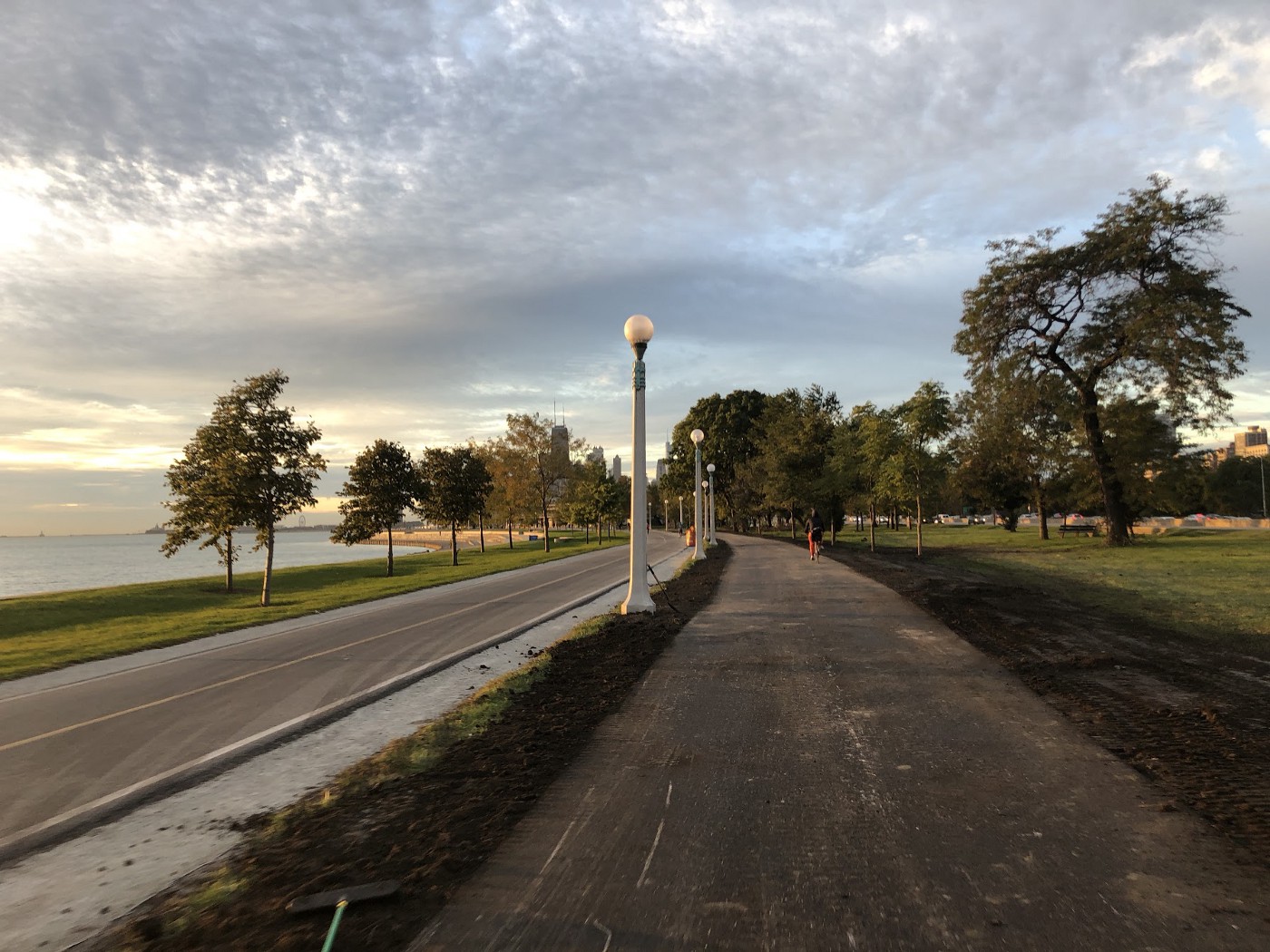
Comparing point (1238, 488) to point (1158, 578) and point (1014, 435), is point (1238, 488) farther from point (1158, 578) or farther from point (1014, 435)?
point (1158, 578)

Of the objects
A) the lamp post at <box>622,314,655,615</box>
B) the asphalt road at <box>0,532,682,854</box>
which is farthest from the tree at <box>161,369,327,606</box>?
the lamp post at <box>622,314,655,615</box>

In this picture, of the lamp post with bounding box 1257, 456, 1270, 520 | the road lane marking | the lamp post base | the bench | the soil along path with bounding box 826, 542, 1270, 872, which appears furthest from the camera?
the lamp post with bounding box 1257, 456, 1270, 520

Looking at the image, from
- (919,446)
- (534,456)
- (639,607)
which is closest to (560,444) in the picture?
(534,456)

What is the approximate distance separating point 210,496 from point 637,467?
13.7 meters

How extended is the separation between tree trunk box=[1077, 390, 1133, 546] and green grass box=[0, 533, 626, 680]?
26876mm

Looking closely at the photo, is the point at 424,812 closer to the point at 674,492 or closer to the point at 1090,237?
the point at 1090,237

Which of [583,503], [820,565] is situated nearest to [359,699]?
[820,565]

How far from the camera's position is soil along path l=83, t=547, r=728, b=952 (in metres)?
2.95

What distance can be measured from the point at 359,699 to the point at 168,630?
347 inches

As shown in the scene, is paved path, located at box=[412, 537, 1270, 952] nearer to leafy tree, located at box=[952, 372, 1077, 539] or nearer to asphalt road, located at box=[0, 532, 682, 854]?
asphalt road, located at box=[0, 532, 682, 854]

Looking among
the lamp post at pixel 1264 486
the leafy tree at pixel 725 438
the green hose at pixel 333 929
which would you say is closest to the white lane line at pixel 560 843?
the green hose at pixel 333 929

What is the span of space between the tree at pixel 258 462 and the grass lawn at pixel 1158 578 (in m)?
19.2

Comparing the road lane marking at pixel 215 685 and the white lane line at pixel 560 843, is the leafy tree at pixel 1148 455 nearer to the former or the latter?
the road lane marking at pixel 215 685

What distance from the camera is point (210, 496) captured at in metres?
19.4
